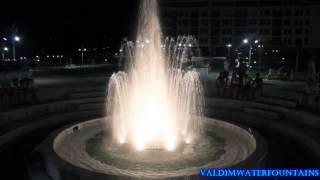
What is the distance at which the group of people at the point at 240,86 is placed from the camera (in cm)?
1800

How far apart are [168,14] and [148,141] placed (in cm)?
7187

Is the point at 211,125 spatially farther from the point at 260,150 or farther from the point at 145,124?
the point at 260,150

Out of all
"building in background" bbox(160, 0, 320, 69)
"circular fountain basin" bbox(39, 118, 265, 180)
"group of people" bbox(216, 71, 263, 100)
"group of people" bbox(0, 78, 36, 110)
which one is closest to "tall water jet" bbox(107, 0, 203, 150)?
"circular fountain basin" bbox(39, 118, 265, 180)

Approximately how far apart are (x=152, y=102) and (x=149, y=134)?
2620 mm

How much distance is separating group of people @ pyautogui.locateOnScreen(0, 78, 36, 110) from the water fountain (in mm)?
3734

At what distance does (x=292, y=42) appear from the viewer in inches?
3135

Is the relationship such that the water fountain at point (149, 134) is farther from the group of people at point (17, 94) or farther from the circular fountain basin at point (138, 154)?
the group of people at point (17, 94)

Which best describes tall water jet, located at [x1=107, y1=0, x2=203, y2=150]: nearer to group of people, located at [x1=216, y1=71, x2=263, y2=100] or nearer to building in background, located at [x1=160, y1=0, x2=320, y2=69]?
group of people, located at [x1=216, y1=71, x2=263, y2=100]

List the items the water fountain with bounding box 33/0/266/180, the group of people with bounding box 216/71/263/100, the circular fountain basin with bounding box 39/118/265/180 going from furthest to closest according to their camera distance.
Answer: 1. the group of people with bounding box 216/71/263/100
2. the water fountain with bounding box 33/0/266/180
3. the circular fountain basin with bounding box 39/118/265/180

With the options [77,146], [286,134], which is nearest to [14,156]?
[77,146]

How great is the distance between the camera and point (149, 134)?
13.7 meters

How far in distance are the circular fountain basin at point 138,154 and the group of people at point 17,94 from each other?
3.83m

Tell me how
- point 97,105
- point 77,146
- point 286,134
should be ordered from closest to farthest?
1. point 77,146
2. point 286,134
3. point 97,105

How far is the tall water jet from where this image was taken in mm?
13695
